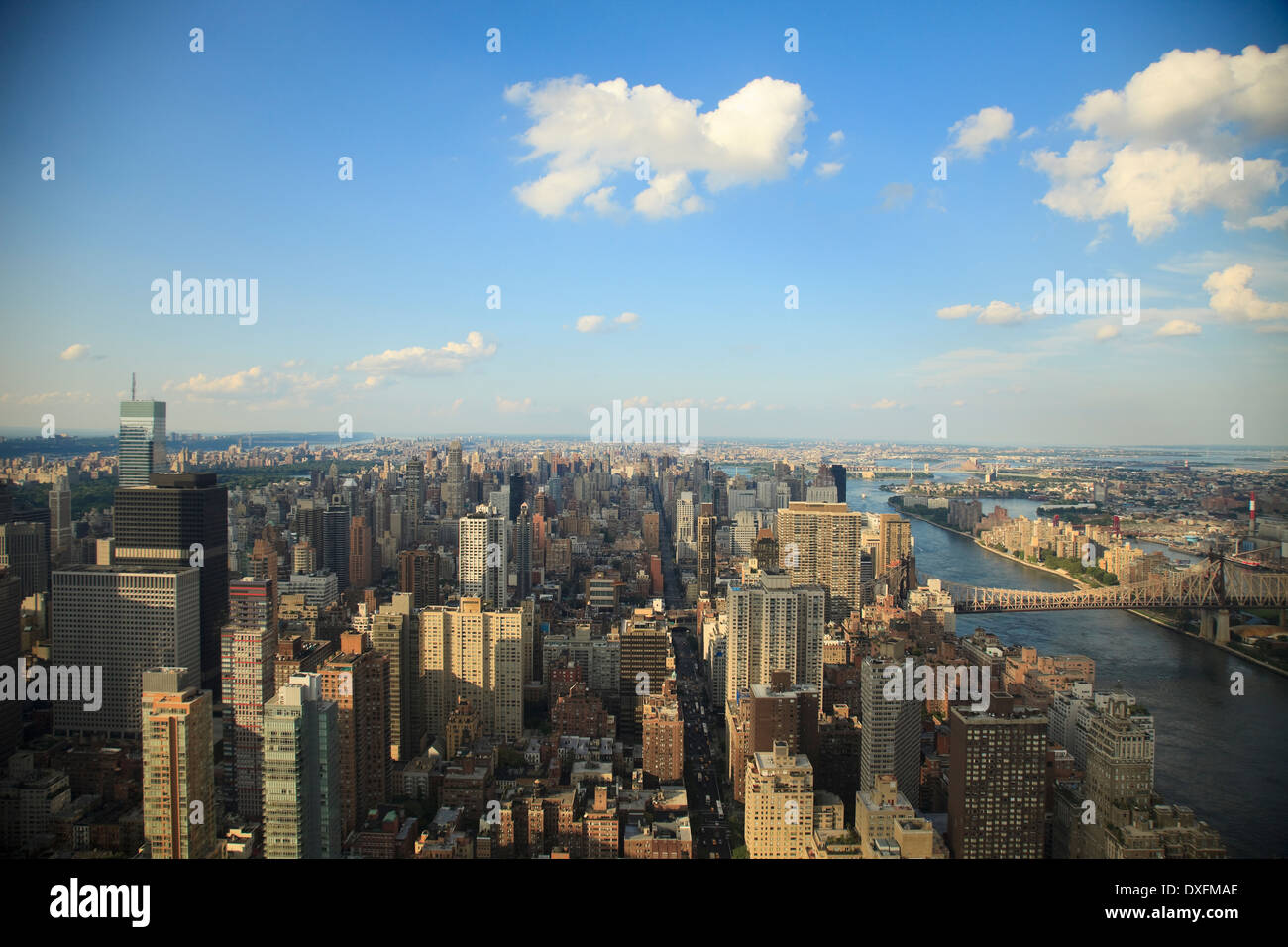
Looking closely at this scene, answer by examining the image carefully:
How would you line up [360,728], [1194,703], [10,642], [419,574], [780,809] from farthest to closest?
[419,574]
[10,642]
[1194,703]
[360,728]
[780,809]

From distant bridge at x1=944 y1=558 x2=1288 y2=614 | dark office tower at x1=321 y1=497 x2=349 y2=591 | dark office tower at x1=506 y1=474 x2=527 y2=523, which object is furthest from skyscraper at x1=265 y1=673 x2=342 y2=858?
dark office tower at x1=506 y1=474 x2=527 y2=523

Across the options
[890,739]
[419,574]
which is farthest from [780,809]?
[419,574]

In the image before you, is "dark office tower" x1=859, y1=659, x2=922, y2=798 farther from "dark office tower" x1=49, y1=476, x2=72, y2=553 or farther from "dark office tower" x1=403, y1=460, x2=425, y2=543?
"dark office tower" x1=403, y1=460, x2=425, y2=543

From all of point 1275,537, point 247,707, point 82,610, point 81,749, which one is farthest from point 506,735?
point 1275,537

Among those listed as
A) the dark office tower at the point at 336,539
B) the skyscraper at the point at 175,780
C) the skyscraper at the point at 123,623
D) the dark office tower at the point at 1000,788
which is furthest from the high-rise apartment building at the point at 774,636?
the dark office tower at the point at 336,539

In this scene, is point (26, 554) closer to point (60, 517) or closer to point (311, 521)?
point (60, 517)

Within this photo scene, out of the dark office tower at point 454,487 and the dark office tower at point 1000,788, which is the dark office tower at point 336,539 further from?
the dark office tower at point 1000,788
